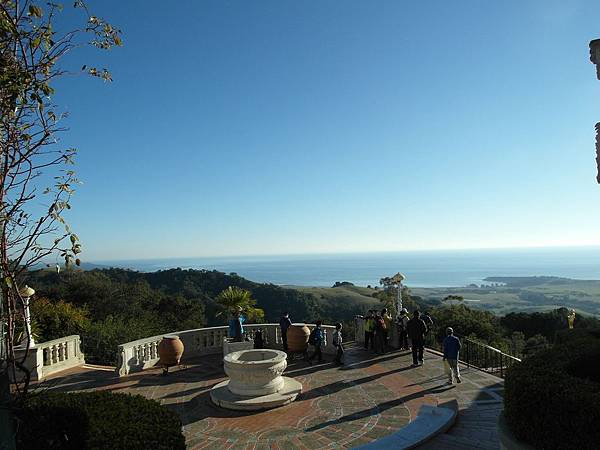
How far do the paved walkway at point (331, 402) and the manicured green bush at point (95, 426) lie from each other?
2745 mm

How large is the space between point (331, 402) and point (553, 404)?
566 centimetres

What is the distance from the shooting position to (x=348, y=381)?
35.5ft

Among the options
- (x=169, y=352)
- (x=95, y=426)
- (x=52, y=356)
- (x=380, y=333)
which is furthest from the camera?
(x=380, y=333)

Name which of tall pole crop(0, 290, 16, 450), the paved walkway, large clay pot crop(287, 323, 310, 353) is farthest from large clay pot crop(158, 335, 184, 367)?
tall pole crop(0, 290, 16, 450)

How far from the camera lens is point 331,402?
30.3 feet

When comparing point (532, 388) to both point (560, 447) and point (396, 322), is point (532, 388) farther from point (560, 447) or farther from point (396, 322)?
point (396, 322)

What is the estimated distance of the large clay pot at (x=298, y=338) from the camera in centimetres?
1343

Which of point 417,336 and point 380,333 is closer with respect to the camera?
point 417,336

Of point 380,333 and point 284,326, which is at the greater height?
point 284,326

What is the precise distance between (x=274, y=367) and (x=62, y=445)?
5.45 meters

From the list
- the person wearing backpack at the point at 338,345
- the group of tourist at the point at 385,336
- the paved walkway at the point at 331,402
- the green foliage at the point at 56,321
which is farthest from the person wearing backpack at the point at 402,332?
the green foliage at the point at 56,321

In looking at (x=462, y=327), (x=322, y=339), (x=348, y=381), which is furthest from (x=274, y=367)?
(x=462, y=327)

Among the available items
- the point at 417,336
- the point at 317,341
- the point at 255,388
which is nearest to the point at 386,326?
the point at 417,336

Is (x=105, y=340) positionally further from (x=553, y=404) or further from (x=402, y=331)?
(x=553, y=404)
